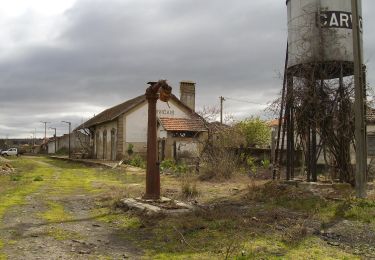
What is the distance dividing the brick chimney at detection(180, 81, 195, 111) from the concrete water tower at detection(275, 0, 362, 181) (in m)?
23.0

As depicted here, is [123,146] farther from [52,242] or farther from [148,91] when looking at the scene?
[52,242]

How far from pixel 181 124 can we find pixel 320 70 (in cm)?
2031

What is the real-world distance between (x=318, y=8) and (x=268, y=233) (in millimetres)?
7031

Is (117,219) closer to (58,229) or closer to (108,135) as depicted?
(58,229)

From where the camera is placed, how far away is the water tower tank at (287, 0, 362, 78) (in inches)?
456

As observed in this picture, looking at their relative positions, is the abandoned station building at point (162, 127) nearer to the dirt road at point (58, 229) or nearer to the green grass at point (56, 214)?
the dirt road at point (58, 229)

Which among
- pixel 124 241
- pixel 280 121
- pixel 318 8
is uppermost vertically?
pixel 318 8

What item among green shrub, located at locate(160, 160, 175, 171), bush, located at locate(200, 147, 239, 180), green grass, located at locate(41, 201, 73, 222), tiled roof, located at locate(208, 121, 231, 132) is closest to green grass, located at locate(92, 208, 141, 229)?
green grass, located at locate(41, 201, 73, 222)

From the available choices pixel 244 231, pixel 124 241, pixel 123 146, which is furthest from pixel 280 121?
pixel 123 146

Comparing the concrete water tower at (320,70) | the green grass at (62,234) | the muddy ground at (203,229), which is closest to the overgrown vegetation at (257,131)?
the concrete water tower at (320,70)

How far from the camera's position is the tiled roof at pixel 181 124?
101 feet

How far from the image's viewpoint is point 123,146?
31.9 meters

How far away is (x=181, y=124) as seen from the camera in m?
31.6

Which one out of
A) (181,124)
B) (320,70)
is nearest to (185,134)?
(181,124)
